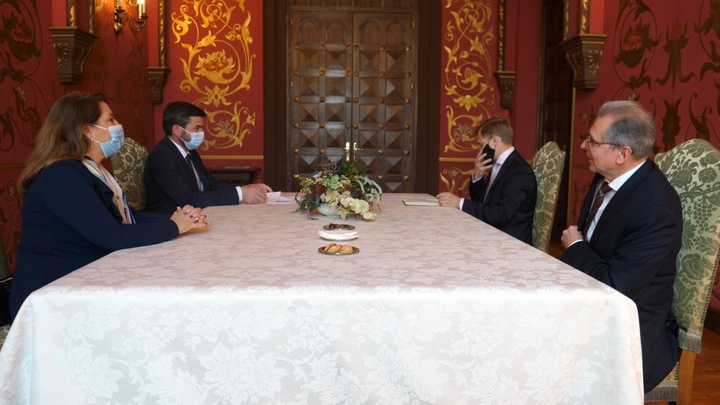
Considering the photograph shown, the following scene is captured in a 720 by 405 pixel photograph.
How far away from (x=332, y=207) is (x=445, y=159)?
4.26 metres

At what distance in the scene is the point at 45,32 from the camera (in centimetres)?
417

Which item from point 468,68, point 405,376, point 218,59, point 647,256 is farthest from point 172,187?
point 468,68

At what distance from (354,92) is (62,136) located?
187 inches

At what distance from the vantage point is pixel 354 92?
272 inches

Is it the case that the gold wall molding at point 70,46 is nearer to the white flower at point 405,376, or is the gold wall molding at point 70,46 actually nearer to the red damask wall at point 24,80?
the red damask wall at point 24,80

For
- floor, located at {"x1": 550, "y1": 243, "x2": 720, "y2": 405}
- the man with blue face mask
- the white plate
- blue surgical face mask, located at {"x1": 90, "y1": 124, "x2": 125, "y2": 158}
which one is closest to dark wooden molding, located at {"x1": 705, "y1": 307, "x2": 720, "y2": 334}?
floor, located at {"x1": 550, "y1": 243, "x2": 720, "y2": 405}

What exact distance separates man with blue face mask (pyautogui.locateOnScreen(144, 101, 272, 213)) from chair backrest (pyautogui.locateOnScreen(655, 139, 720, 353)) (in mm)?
2239

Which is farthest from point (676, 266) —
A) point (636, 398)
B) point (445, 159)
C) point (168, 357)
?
point (445, 159)

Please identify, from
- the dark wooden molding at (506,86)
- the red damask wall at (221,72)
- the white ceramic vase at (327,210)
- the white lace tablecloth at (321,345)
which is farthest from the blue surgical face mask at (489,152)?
the red damask wall at (221,72)

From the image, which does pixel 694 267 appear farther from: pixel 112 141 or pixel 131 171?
pixel 131 171

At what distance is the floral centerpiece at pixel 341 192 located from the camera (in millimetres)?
2861

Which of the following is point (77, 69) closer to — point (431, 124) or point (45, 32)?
point (45, 32)

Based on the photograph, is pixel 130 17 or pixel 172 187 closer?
pixel 172 187

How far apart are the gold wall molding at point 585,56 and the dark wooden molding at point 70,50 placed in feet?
12.5
